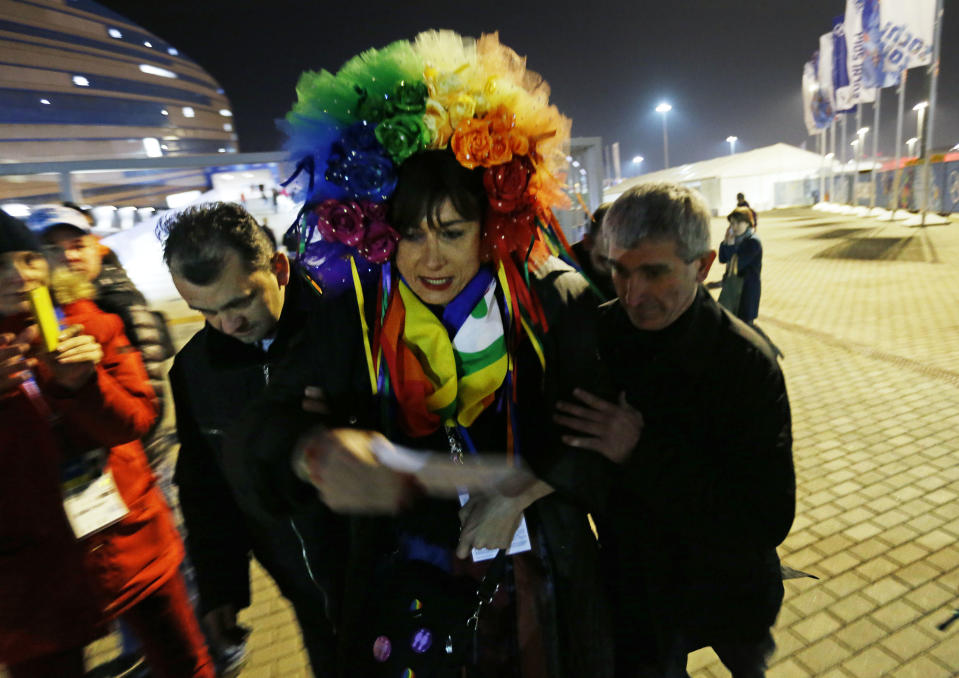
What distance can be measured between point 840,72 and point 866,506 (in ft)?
80.2

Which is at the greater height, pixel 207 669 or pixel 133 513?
pixel 133 513

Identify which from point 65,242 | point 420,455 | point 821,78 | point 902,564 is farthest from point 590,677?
point 821,78

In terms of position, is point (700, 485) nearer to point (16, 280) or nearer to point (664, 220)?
point (664, 220)

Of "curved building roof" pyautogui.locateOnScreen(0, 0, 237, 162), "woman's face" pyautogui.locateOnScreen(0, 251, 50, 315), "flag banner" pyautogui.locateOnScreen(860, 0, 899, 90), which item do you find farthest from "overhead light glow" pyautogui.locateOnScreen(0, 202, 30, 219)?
"curved building roof" pyautogui.locateOnScreen(0, 0, 237, 162)

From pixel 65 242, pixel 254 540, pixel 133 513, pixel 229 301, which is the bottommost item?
pixel 254 540

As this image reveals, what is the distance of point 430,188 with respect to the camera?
129 cm

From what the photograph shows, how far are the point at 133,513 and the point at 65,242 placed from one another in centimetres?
150

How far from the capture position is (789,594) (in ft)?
9.37

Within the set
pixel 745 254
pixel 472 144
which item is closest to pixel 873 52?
pixel 745 254

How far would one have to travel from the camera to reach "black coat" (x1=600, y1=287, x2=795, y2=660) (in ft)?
4.50

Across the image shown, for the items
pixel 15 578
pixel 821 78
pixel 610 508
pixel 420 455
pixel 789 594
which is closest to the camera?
pixel 420 455

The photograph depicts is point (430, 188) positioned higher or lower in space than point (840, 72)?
lower

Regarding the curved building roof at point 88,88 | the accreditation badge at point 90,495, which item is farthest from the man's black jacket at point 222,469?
the curved building roof at point 88,88

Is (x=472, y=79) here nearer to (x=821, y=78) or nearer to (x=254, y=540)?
(x=254, y=540)
